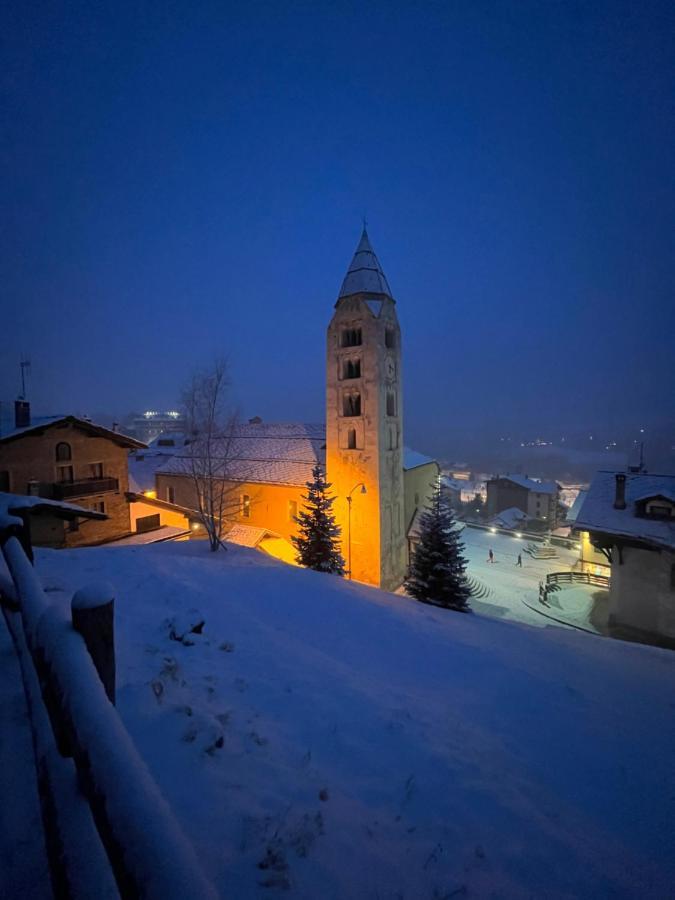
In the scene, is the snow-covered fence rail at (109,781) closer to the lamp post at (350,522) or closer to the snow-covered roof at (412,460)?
the lamp post at (350,522)

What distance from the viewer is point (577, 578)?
84.2 ft

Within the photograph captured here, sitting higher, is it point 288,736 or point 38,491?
point 38,491

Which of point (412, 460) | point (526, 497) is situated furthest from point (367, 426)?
point (526, 497)

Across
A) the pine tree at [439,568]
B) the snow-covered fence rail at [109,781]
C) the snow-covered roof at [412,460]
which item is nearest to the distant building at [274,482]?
the snow-covered roof at [412,460]

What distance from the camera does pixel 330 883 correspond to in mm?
2676

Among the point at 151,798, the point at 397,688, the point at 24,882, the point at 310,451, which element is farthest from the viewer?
the point at 310,451

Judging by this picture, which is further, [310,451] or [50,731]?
[310,451]

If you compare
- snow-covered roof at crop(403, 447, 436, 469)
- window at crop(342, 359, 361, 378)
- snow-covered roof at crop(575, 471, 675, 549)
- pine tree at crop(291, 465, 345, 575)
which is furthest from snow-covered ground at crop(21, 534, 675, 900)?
snow-covered roof at crop(403, 447, 436, 469)

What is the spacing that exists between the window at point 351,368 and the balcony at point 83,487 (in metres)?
17.4

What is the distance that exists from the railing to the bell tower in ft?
35.0

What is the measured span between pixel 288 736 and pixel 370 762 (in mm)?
991

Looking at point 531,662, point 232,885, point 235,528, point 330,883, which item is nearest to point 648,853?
point 330,883

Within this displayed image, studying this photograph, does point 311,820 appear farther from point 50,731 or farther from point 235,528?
point 235,528

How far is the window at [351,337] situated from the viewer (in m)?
28.4
